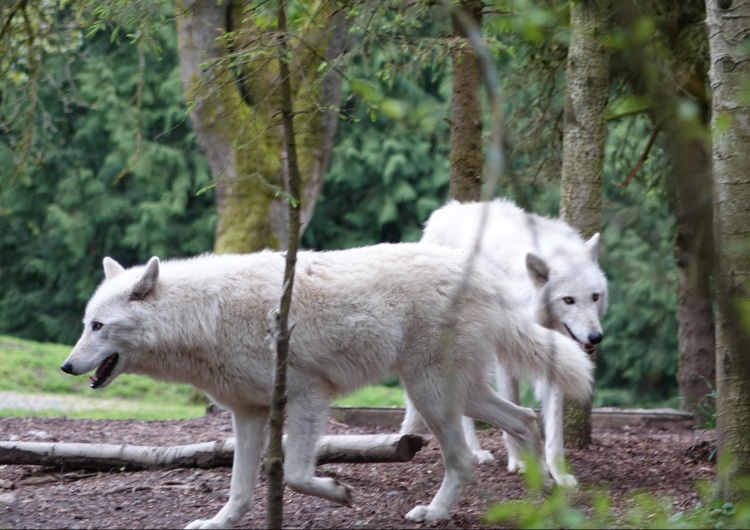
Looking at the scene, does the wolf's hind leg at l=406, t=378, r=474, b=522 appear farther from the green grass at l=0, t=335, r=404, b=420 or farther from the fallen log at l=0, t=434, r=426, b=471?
the green grass at l=0, t=335, r=404, b=420

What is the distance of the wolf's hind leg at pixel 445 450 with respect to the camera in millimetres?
4926

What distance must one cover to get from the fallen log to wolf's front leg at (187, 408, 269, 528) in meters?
0.73

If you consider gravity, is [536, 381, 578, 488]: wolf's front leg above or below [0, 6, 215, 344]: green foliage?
below

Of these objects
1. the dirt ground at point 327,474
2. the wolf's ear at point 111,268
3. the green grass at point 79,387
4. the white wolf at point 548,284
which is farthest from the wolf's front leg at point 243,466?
the green grass at point 79,387

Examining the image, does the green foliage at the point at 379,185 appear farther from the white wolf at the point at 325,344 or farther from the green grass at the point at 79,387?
the white wolf at the point at 325,344

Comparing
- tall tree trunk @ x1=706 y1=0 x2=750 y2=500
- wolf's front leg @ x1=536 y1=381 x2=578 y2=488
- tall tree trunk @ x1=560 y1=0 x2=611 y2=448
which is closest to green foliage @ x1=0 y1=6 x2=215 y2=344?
Result: tall tree trunk @ x1=560 y1=0 x2=611 y2=448

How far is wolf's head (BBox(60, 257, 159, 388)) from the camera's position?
5.17 m

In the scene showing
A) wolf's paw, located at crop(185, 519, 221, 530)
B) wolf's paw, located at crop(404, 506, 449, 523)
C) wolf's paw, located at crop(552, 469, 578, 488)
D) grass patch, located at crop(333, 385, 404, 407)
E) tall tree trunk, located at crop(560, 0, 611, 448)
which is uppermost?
tall tree trunk, located at crop(560, 0, 611, 448)

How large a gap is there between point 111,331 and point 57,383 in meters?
10.4

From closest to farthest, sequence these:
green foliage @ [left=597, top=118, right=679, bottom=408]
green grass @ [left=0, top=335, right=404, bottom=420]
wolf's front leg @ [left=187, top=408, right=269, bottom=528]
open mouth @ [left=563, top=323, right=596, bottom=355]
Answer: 1. wolf's front leg @ [left=187, top=408, right=269, bottom=528]
2. open mouth @ [left=563, top=323, right=596, bottom=355]
3. green foliage @ [left=597, top=118, right=679, bottom=408]
4. green grass @ [left=0, top=335, right=404, bottom=420]

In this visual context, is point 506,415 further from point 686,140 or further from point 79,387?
point 79,387

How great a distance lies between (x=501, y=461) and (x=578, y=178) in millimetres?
2470

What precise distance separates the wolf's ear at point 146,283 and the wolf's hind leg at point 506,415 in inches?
81.9

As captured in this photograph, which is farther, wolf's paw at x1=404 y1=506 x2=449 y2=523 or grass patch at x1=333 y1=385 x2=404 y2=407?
grass patch at x1=333 y1=385 x2=404 y2=407
